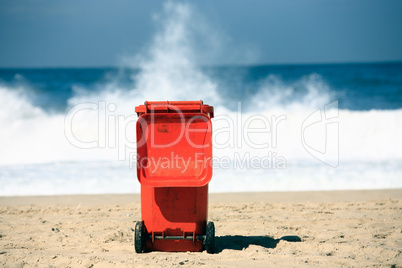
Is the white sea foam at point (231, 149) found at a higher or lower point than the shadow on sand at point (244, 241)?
higher

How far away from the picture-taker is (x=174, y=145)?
10.7 ft

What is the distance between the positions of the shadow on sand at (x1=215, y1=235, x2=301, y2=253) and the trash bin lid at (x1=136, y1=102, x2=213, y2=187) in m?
0.88

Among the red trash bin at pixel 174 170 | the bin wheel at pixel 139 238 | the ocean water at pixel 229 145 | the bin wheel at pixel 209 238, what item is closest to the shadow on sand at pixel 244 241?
the bin wheel at pixel 209 238

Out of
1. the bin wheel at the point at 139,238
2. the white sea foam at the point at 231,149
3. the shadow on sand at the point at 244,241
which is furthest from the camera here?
the white sea foam at the point at 231,149

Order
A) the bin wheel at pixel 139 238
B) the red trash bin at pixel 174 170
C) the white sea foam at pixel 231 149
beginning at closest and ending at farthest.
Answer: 1. the red trash bin at pixel 174 170
2. the bin wheel at pixel 139 238
3. the white sea foam at pixel 231 149

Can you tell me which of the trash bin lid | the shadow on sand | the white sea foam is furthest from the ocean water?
the trash bin lid

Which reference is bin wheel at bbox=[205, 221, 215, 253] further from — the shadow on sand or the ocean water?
the ocean water

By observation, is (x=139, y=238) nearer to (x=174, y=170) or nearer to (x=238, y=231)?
(x=174, y=170)

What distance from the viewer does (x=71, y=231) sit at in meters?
4.20

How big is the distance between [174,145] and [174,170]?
206mm

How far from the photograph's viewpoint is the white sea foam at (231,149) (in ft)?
21.5

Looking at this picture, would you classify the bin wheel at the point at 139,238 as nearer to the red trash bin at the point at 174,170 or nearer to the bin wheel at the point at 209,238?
the red trash bin at the point at 174,170

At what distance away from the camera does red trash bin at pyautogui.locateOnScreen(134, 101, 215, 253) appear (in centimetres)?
321

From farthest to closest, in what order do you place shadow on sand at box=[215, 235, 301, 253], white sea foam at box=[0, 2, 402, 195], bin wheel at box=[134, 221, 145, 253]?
white sea foam at box=[0, 2, 402, 195]
shadow on sand at box=[215, 235, 301, 253]
bin wheel at box=[134, 221, 145, 253]
